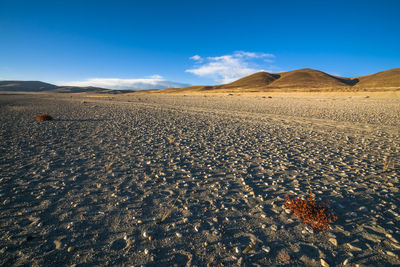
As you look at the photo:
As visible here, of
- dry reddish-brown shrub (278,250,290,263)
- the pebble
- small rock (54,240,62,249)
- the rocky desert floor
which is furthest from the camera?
the pebble

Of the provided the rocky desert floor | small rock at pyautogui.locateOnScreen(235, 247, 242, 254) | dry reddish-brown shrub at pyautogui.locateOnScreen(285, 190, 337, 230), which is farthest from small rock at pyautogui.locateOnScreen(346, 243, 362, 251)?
small rock at pyautogui.locateOnScreen(235, 247, 242, 254)

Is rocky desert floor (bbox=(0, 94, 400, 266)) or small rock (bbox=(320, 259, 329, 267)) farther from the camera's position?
rocky desert floor (bbox=(0, 94, 400, 266))

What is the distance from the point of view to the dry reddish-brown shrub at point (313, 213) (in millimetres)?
4629

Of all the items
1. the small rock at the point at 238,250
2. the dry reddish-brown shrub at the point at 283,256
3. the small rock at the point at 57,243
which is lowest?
the dry reddish-brown shrub at the point at 283,256

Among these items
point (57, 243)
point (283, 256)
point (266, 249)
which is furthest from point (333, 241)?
point (57, 243)

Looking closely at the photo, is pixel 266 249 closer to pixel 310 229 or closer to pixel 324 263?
pixel 324 263

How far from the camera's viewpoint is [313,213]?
16.0 ft

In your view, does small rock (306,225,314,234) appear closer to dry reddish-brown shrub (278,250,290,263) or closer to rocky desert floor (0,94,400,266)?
rocky desert floor (0,94,400,266)

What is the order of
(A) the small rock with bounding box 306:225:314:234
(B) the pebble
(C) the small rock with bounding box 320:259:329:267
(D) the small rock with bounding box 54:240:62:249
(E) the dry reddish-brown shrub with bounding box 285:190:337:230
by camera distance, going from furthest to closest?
(E) the dry reddish-brown shrub with bounding box 285:190:337:230, (A) the small rock with bounding box 306:225:314:234, (B) the pebble, (D) the small rock with bounding box 54:240:62:249, (C) the small rock with bounding box 320:259:329:267

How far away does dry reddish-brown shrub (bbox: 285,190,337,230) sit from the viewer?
4629 millimetres

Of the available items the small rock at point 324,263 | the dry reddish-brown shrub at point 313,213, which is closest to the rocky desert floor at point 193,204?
the small rock at point 324,263

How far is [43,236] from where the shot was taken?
165 inches

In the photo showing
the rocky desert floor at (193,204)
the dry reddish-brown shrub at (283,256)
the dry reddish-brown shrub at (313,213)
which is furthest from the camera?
the dry reddish-brown shrub at (313,213)

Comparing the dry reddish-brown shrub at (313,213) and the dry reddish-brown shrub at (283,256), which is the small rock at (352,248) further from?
the dry reddish-brown shrub at (283,256)
